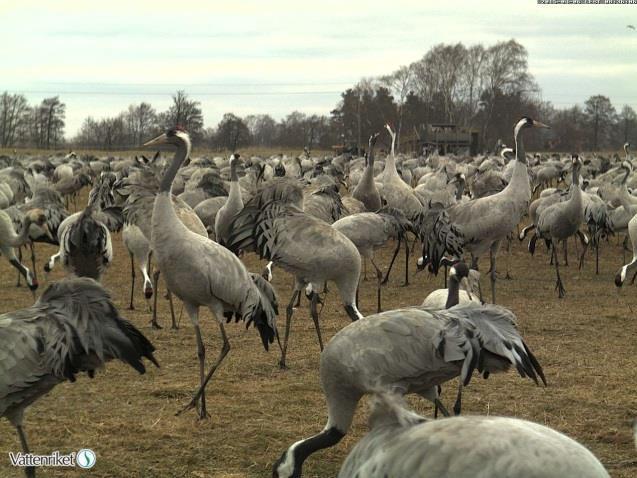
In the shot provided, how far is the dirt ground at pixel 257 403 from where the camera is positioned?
5125mm

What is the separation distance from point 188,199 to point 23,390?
437 inches

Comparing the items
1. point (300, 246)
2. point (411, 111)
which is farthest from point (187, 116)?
point (300, 246)

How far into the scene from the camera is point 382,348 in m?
4.46

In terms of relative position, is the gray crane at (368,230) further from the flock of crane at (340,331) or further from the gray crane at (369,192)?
the gray crane at (369,192)

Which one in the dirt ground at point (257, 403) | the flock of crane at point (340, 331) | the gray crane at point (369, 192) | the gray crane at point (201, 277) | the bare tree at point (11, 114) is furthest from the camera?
the bare tree at point (11, 114)

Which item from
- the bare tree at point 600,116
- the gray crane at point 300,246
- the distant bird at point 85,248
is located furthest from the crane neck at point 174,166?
the bare tree at point 600,116

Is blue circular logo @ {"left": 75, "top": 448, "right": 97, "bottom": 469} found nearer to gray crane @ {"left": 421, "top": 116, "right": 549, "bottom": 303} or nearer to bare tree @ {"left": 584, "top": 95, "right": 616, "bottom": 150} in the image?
gray crane @ {"left": 421, "top": 116, "right": 549, "bottom": 303}

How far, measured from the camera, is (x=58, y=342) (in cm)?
458

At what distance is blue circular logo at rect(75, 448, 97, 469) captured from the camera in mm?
4977

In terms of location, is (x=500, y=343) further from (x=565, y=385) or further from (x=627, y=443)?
(x=565, y=385)

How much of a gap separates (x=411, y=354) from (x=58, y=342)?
185cm

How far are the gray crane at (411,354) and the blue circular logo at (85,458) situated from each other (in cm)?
150

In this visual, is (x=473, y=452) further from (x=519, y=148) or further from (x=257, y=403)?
(x=519, y=148)

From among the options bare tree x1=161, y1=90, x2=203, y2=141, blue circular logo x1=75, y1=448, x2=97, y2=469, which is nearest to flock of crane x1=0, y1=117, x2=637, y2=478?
blue circular logo x1=75, y1=448, x2=97, y2=469
